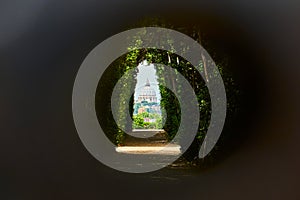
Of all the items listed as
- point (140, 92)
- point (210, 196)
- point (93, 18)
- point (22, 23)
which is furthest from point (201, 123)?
point (22, 23)

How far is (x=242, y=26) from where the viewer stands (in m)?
1.37

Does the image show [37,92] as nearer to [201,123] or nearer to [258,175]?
[258,175]

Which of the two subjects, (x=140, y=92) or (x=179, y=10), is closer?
(x=179, y=10)

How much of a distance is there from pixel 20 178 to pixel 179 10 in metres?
0.96

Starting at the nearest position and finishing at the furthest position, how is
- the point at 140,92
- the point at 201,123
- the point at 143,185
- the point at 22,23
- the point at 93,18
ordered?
the point at 22,23 → the point at 93,18 → the point at 143,185 → the point at 201,123 → the point at 140,92

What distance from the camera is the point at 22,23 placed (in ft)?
4.29

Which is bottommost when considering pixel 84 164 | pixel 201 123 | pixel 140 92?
pixel 84 164

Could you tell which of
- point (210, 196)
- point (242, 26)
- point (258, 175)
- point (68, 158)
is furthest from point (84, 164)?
point (242, 26)

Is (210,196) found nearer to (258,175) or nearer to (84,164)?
(258,175)

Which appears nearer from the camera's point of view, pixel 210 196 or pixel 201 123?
pixel 210 196

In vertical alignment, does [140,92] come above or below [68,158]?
above

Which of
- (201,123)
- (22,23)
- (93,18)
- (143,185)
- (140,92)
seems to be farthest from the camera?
(140,92)

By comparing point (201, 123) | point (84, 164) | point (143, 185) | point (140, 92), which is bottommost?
point (143, 185)

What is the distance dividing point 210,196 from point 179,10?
2.65ft
